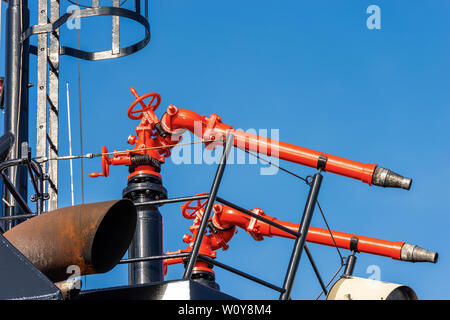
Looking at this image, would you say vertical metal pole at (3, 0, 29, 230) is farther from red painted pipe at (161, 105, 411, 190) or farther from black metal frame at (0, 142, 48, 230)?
Answer: black metal frame at (0, 142, 48, 230)

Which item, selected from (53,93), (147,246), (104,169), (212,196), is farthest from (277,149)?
(212,196)

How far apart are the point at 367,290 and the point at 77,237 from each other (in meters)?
2.11

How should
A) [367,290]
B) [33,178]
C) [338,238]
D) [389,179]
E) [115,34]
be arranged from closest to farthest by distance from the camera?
[367,290]
[33,178]
[389,179]
[115,34]
[338,238]

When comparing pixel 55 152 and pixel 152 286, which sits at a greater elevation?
pixel 55 152

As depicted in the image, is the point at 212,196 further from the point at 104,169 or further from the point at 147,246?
the point at 104,169

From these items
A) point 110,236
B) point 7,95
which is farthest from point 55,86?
point 110,236

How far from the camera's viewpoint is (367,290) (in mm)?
6461

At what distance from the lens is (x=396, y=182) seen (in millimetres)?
9742

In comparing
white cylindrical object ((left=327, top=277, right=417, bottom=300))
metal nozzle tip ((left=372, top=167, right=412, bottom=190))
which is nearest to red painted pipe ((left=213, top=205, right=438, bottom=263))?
metal nozzle tip ((left=372, top=167, right=412, bottom=190))

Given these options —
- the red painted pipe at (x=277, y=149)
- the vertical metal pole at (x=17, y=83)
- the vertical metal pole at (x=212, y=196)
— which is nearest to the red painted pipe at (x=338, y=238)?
the red painted pipe at (x=277, y=149)
